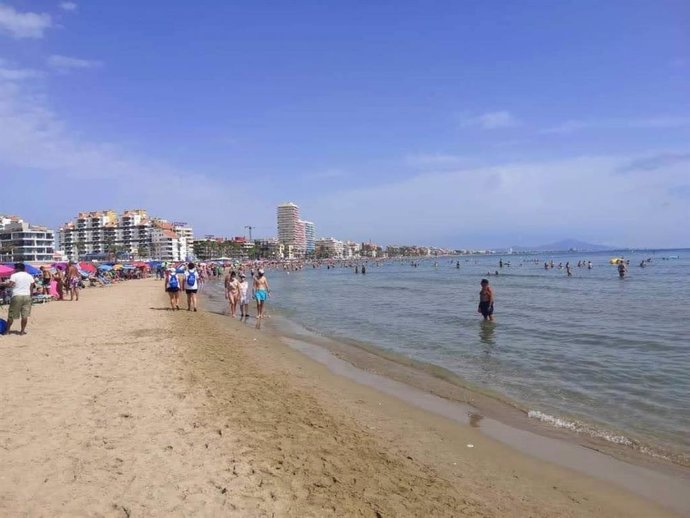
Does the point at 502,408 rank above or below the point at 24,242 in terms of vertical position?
below

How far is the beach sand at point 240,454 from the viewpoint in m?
3.68

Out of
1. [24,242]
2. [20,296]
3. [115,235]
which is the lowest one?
[20,296]

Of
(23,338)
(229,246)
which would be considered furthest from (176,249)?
(23,338)

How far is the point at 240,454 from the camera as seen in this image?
451 centimetres

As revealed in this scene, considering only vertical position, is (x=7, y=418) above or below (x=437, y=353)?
above

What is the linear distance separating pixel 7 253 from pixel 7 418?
138195 millimetres

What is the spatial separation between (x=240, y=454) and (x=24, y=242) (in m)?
141

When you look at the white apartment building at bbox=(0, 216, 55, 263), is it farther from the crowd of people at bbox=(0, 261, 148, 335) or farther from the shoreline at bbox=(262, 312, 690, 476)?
the shoreline at bbox=(262, 312, 690, 476)

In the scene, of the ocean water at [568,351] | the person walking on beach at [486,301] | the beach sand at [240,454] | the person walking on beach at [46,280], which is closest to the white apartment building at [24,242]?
the person walking on beach at [46,280]

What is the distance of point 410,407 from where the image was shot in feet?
23.2

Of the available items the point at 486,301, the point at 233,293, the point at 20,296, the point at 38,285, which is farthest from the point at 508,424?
the point at 38,285

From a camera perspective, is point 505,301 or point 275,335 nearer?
point 275,335

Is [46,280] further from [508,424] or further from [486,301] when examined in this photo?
[508,424]

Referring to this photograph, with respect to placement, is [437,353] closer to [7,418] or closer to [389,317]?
[389,317]
